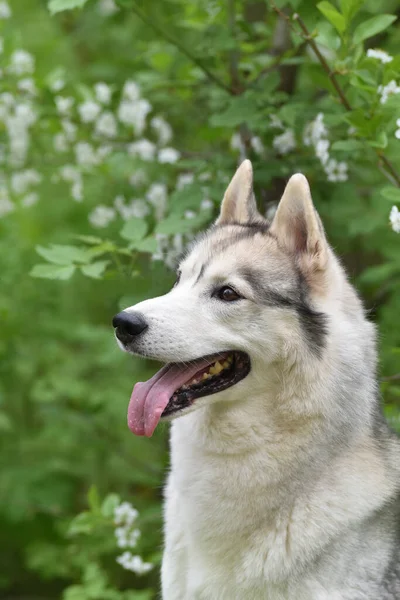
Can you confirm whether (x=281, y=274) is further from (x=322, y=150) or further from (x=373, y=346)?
(x=322, y=150)

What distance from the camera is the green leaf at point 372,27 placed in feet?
10.6

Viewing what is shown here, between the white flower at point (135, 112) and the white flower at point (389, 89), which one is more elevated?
the white flower at point (389, 89)

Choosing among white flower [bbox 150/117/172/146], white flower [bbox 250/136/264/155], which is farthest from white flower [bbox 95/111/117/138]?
white flower [bbox 250/136/264/155]

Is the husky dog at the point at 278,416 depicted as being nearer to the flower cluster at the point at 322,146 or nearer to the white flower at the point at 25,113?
the flower cluster at the point at 322,146

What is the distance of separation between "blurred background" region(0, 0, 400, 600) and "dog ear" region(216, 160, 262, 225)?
232mm

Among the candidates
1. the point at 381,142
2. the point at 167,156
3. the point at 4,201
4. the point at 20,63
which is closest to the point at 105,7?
the point at 20,63

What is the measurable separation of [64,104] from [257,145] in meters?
1.21

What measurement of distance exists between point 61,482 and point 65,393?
0.91 meters

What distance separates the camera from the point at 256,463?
9.94 ft

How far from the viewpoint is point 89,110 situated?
4719 millimetres

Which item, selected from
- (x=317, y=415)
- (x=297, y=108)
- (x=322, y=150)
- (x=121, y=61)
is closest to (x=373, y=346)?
(x=317, y=415)

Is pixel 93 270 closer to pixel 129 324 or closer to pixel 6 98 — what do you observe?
pixel 129 324

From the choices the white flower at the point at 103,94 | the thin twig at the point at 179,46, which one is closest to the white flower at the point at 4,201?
the white flower at the point at 103,94

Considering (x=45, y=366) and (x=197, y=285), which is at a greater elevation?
(x=197, y=285)
